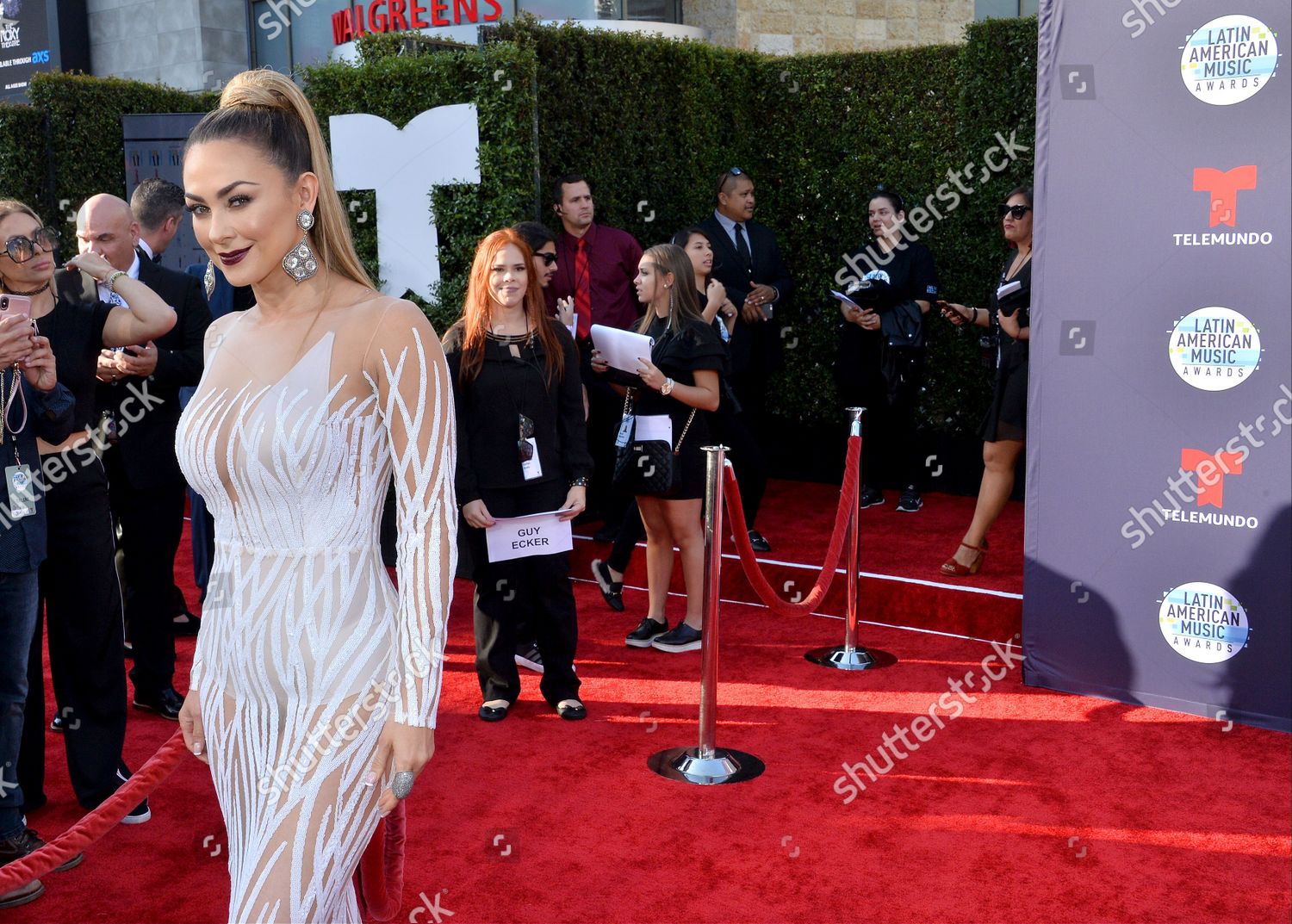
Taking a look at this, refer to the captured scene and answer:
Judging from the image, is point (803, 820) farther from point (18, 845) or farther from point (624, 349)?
point (18, 845)

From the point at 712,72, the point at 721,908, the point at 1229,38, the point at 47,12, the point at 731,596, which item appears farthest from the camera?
the point at 47,12

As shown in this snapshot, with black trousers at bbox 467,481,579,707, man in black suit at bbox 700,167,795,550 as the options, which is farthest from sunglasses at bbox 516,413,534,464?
man in black suit at bbox 700,167,795,550

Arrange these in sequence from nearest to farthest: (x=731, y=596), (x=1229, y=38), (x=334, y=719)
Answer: (x=334, y=719) < (x=1229, y=38) < (x=731, y=596)

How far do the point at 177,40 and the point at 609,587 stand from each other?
46.8ft

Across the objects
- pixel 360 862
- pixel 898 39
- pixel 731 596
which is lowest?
pixel 731 596

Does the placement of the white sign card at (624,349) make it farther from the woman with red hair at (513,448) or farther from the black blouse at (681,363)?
the woman with red hair at (513,448)

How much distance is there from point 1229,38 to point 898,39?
10196 millimetres

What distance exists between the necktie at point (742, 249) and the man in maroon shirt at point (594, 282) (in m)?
0.73

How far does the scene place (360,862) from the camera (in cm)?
228

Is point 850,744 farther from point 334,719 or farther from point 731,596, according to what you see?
point 334,719

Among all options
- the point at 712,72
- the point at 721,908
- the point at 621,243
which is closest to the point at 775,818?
the point at 721,908

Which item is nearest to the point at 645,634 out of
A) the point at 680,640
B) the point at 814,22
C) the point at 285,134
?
the point at 680,640

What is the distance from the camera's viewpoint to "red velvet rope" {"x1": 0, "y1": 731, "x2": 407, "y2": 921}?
2.26 meters

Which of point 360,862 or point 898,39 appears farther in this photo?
point 898,39
